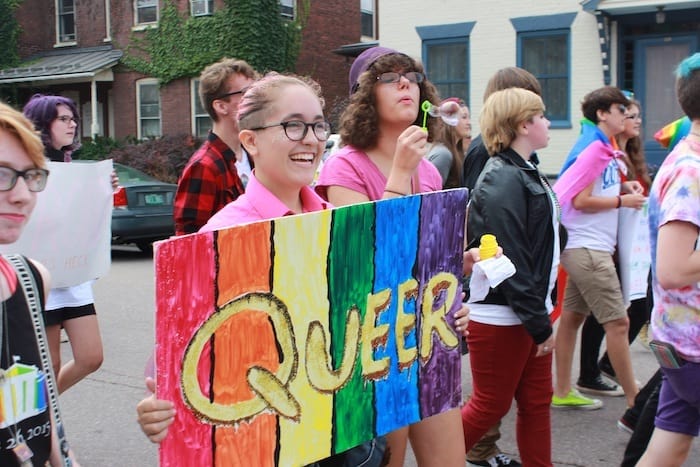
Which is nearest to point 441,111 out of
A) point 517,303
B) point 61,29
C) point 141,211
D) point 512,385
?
point 517,303

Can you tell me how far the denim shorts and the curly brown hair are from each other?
146 centimetres

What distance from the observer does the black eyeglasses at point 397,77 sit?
3451 mm

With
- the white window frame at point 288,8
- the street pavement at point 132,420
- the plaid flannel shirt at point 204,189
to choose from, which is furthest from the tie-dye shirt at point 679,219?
the white window frame at point 288,8

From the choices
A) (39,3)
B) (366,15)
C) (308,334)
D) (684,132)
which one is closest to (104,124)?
(39,3)

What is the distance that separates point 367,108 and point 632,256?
276 cm

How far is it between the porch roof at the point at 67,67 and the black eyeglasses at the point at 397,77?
23.5 m

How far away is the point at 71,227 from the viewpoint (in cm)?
429

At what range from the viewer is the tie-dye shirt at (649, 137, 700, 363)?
3.06 m

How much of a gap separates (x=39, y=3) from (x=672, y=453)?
29.2 metres

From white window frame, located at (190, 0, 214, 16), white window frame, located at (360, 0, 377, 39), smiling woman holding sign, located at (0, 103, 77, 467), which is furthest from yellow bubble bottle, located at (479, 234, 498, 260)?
white window frame, located at (360, 0, 377, 39)

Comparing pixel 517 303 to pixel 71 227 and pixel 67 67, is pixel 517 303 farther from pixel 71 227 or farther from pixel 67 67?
pixel 67 67

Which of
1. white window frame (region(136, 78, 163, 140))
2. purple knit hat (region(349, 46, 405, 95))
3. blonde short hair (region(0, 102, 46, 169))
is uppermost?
white window frame (region(136, 78, 163, 140))

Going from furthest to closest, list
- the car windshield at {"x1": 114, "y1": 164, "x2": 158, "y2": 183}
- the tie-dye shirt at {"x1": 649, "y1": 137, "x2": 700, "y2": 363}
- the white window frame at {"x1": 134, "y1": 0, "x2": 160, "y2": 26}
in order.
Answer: the white window frame at {"x1": 134, "y1": 0, "x2": 160, "y2": 26}
the car windshield at {"x1": 114, "y1": 164, "x2": 158, "y2": 183}
the tie-dye shirt at {"x1": 649, "y1": 137, "x2": 700, "y2": 363}

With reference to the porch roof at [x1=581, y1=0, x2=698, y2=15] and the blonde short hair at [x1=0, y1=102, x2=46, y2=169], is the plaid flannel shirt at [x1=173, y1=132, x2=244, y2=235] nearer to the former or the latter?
the blonde short hair at [x1=0, y1=102, x2=46, y2=169]
